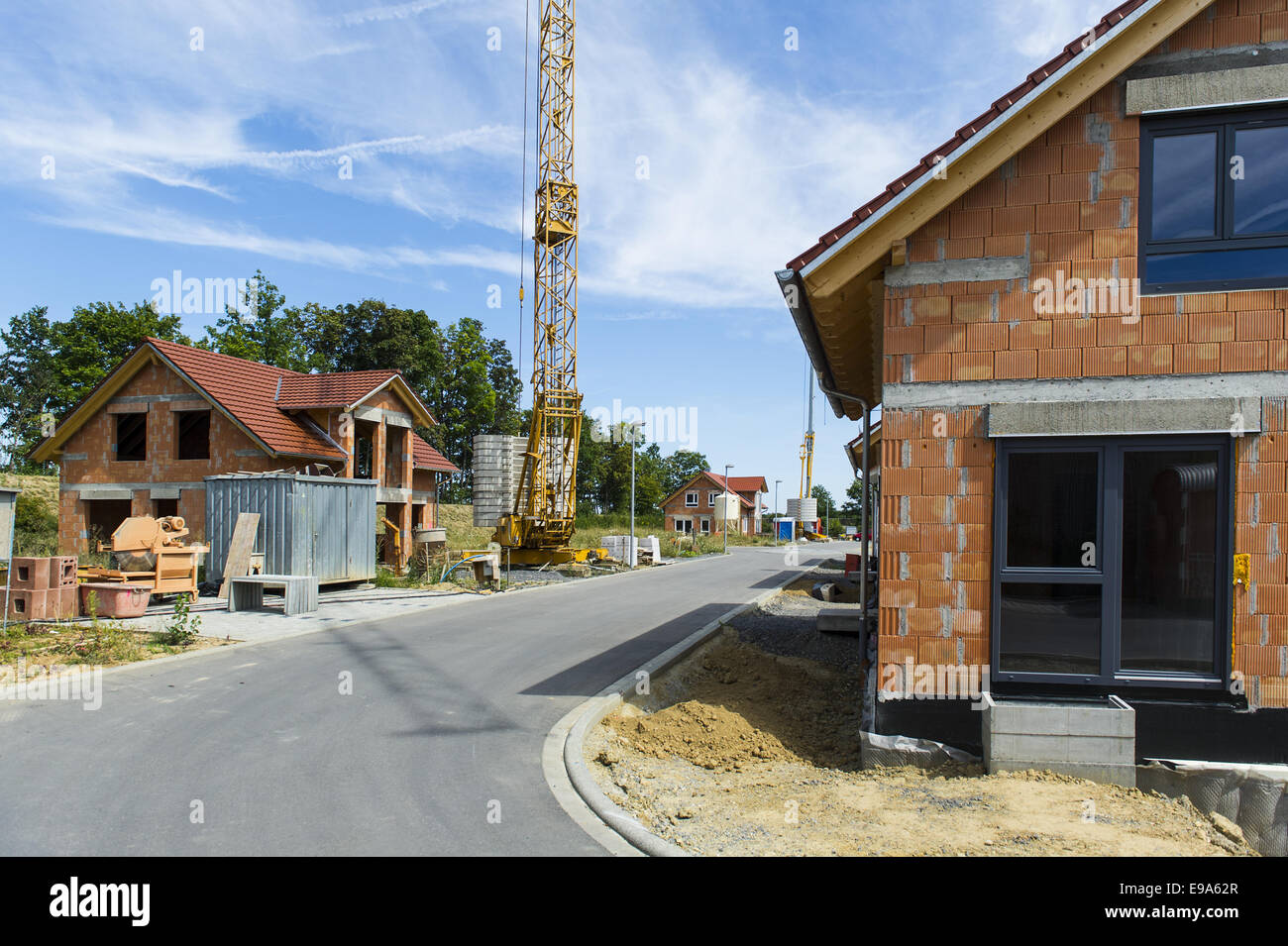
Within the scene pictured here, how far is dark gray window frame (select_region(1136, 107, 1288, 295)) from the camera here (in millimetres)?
6309

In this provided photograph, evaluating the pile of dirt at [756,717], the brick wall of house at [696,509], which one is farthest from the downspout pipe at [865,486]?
the brick wall of house at [696,509]

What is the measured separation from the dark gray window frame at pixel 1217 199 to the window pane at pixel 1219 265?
0.09ft

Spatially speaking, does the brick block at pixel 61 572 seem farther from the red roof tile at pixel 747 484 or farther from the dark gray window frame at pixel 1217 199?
the red roof tile at pixel 747 484

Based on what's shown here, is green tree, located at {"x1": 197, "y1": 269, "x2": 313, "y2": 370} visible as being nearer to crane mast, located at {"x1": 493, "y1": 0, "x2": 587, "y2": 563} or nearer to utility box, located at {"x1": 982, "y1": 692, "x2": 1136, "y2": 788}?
crane mast, located at {"x1": 493, "y1": 0, "x2": 587, "y2": 563}

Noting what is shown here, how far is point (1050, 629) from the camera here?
6613 millimetres

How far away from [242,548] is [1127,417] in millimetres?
16319

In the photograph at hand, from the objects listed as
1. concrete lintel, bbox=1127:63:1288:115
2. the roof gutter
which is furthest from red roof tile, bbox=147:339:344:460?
concrete lintel, bbox=1127:63:1288:115

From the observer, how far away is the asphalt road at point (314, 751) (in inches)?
199

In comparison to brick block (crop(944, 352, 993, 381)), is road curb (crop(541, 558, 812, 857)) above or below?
below

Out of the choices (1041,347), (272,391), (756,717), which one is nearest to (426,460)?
(272,391)

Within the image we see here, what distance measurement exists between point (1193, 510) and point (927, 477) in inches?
82.8

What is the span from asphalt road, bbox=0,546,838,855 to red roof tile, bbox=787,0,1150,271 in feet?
16.8
